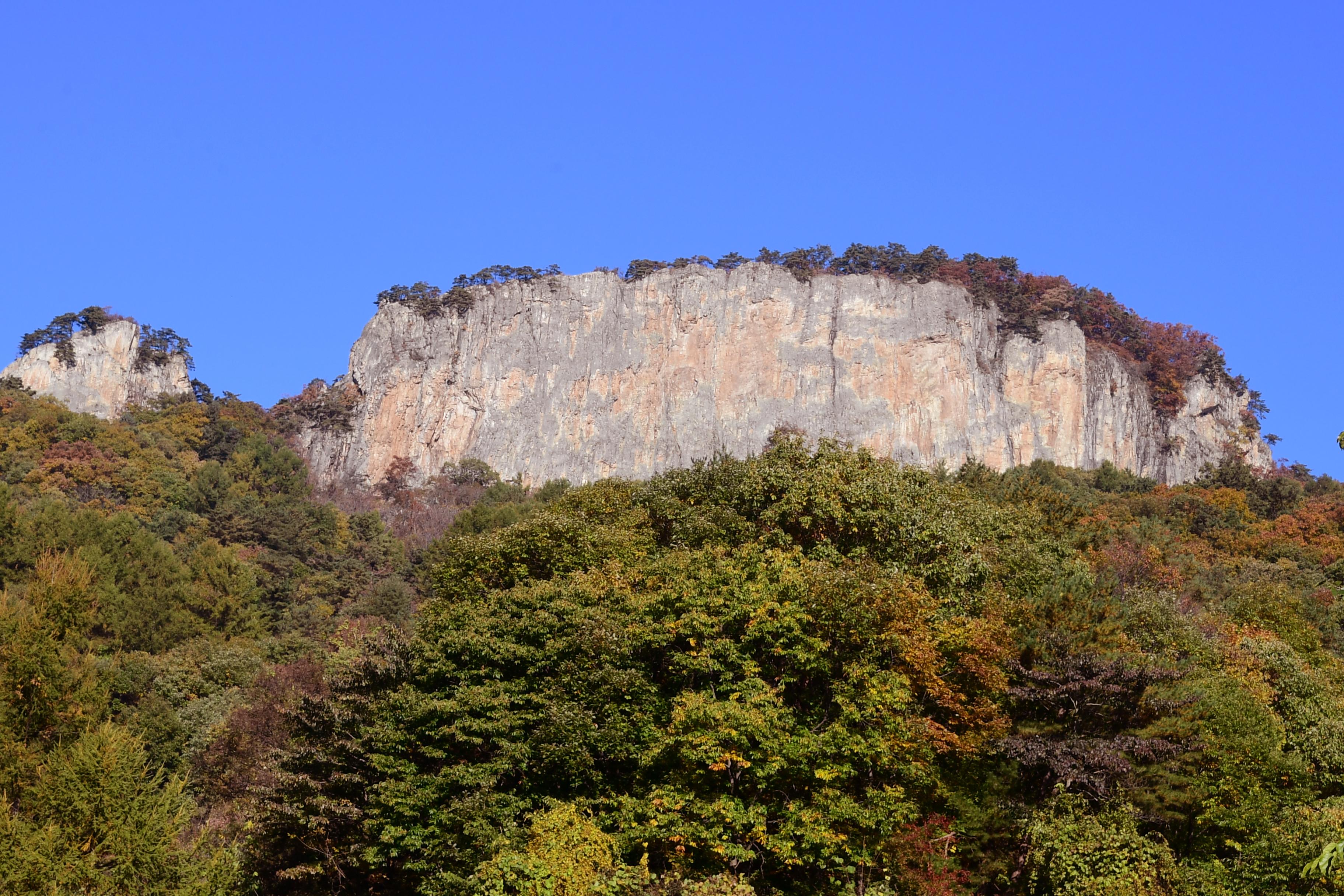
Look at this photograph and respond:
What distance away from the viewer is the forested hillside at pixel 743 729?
1970 centimetres

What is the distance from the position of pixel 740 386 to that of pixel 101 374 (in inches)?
1903

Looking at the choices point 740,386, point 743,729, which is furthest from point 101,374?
point 743,729

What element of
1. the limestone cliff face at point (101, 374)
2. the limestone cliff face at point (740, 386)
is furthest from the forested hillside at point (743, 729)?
the limestone cliff face at point (101, 374)

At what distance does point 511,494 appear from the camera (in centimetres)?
7412

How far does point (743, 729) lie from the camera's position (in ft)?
64.0

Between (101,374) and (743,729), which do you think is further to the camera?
(101,374)

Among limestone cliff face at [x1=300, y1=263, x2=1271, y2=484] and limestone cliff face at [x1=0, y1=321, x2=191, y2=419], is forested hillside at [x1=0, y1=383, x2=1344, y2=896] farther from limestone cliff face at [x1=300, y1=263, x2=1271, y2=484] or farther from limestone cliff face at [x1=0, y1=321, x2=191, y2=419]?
limestone cliff face at [x1=0, y1=321, x2=191, y2=419]

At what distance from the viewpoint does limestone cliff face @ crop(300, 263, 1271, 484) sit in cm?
8775

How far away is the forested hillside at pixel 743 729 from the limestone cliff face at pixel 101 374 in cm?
7265

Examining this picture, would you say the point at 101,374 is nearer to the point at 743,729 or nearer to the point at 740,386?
the point at 740,386

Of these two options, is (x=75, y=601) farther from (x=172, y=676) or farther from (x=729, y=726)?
(x=729, y=726)

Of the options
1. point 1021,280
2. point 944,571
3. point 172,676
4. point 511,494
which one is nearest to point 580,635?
point 944,571

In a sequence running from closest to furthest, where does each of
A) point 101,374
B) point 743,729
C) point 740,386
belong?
point 743,729
point 740,386
point 101,374

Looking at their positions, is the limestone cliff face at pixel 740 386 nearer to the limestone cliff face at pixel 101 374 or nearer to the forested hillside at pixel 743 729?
the limestone cliff face at pixel 101 374
